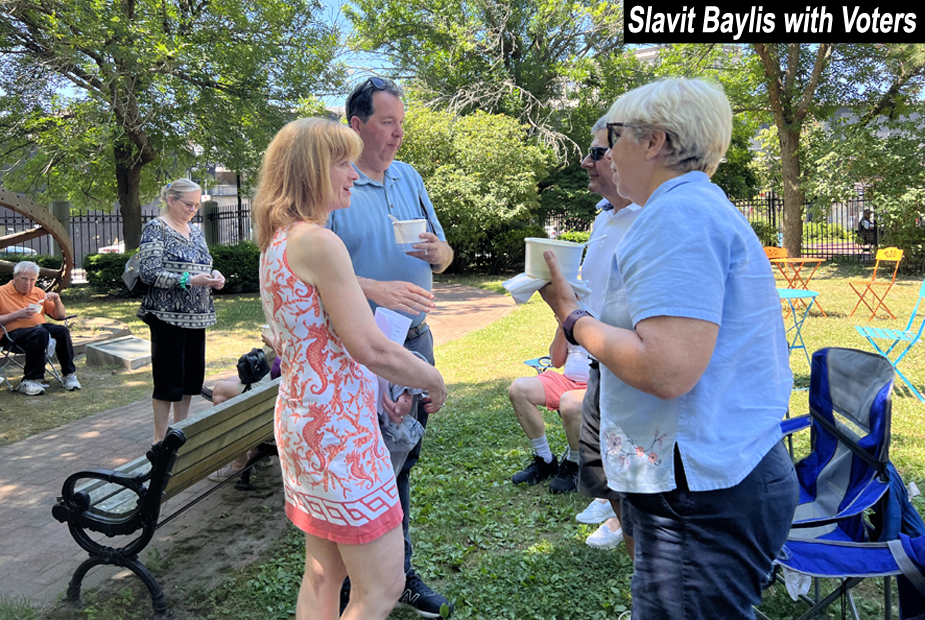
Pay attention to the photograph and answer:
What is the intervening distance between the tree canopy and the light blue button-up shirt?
41.2ft

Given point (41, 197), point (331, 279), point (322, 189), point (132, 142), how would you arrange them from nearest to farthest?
point (331, 279) < point (322, 189) < point (132, 142) < point (41, 197)

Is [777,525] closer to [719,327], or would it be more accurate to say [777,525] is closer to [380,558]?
[719,327]

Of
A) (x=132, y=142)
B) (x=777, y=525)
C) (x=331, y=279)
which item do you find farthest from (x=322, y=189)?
(x=132, y=142)

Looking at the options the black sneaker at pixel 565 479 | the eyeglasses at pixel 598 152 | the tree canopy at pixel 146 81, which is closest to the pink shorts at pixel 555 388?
the black sneaker at pixel 565 479

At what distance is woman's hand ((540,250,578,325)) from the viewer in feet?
6.01

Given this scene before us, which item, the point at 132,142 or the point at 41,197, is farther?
the point at 41,197

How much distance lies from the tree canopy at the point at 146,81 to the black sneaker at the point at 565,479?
12.4m

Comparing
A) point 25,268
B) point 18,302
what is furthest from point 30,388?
point 25,268

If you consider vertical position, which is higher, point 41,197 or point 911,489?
point 41,197

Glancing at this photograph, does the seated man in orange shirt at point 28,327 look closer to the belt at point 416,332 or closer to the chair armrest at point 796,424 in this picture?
the belt at point 416,332

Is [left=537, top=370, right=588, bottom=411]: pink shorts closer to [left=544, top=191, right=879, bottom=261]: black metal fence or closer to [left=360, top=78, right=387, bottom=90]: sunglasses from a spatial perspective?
[left=360, top=78, right=387, bottom=90]: sunglasses

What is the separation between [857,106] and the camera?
1941cm

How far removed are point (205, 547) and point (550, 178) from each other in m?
23.7

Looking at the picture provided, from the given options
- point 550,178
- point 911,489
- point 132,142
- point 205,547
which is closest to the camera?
point 911,489
